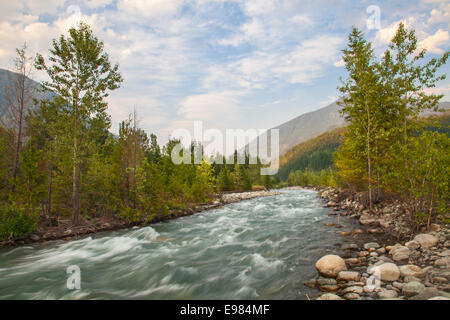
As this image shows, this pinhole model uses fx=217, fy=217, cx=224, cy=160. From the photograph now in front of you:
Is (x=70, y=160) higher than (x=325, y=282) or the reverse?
higher

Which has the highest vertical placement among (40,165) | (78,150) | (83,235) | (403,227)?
(78,150)

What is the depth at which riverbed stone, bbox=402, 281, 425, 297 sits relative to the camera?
5.19m

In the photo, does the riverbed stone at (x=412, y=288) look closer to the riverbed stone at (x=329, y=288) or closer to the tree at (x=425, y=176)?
the riverbed stone at (x=329, y=288)

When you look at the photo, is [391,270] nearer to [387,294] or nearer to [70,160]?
[387,294]

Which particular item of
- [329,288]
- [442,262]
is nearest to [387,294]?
[329,288]

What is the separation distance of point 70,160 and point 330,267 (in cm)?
1754

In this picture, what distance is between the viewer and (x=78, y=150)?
15.4 meters

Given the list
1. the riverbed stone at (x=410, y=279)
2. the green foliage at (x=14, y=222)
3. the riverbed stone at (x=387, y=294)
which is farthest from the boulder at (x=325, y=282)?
the green foliage at (x=14, y=222)

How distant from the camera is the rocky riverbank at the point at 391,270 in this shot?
534cm

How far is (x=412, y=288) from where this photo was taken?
210 inches

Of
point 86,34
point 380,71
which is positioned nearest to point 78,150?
point 86,34
